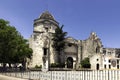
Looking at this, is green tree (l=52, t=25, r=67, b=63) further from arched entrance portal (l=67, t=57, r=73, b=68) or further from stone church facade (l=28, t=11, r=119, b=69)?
arched entrance portal (l=67, t=57, r=73, b=68)

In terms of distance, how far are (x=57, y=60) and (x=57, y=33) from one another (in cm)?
710

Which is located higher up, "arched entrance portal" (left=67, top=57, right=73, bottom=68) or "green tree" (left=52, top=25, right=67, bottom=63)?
"green tree" (left=52, top=25, right=67, bottom=63)

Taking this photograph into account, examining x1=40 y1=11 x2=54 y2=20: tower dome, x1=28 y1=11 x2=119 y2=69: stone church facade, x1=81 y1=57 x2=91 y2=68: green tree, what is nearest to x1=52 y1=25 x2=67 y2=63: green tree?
x1=28 y1=11 x2=119 y2=69: stone church facade

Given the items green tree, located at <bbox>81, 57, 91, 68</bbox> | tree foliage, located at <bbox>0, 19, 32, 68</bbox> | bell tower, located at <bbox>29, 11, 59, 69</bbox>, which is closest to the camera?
tree foliage, located at <bbox>0, 19, 32, 68</bbox>

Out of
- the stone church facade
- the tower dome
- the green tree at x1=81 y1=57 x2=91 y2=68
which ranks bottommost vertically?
the green tree at x1=81 y1=57 x2=91 y2=68

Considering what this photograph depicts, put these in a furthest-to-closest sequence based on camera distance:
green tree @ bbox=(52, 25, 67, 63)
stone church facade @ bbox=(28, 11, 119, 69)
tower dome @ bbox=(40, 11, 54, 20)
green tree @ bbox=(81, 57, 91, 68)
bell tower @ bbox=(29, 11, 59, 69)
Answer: tower dome @ bbox=(40, 11, 54, 20) → green tree @ bbox=(81, 57, 91, 68) → green tree @ bbox=(52, 25, 67, 63) → stone church facade @ bbox=(28, 11, 119, 69) → bell tower @ bbox=(29, 11, 59, 69)

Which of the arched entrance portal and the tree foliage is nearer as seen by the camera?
the tree foliage

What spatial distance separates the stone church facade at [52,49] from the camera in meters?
53.7

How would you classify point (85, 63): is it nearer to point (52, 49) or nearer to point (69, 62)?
point (69, 62)

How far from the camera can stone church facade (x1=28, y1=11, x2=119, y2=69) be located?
5366cm

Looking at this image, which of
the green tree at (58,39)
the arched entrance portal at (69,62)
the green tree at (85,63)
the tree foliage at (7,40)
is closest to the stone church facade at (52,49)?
the arched entrance portal at (69,62)

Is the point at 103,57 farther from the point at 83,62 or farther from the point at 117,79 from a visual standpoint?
the point at 117,79

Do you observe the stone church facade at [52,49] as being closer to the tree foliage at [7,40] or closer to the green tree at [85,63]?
the green tree at [85,63]

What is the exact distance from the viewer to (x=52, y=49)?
5519cm
